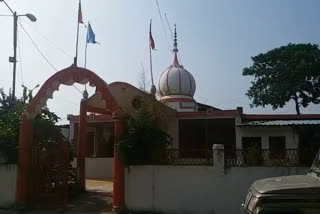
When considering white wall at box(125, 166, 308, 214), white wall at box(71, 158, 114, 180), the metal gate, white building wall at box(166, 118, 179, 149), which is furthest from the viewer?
white wall at box(71, 158, 114, 180)

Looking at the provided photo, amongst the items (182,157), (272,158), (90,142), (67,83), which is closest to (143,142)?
(182,157)

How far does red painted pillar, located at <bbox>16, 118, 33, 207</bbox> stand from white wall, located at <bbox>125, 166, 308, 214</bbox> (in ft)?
11.7

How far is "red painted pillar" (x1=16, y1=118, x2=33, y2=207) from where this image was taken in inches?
563

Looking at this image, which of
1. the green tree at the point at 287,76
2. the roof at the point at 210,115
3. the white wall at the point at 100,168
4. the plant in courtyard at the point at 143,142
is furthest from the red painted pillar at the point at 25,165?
the green tree at the point at 287,76

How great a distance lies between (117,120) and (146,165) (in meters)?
1.67

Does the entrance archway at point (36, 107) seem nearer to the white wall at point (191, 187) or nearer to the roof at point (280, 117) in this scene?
the white wall at point (191, 187)

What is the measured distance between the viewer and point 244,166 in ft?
40.1

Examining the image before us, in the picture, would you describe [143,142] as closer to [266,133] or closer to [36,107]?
[36,107]

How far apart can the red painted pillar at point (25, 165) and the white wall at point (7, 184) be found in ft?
0.89

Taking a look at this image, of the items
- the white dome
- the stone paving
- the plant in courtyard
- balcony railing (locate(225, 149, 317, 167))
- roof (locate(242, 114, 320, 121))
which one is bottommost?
the stone paving

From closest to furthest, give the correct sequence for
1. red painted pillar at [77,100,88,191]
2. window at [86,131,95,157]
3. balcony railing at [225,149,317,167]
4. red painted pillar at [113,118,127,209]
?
1. balcony railing at [225,149,317,167]
2. red painted pillar at [113,118,127,209]
3. red painted pillar at [77,100,88,191]
4. window at [86,131,95,157]

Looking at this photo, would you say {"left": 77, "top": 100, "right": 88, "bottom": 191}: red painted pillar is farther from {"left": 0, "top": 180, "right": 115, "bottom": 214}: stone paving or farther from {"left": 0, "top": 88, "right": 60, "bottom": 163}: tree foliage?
{"left": 0, "top": 88, "right": 60, "bottom": 163}: tree foliage

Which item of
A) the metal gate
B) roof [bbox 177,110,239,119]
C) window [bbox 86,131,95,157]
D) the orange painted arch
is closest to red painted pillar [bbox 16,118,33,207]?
the metal gate

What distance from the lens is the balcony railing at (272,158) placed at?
39.4 ft
